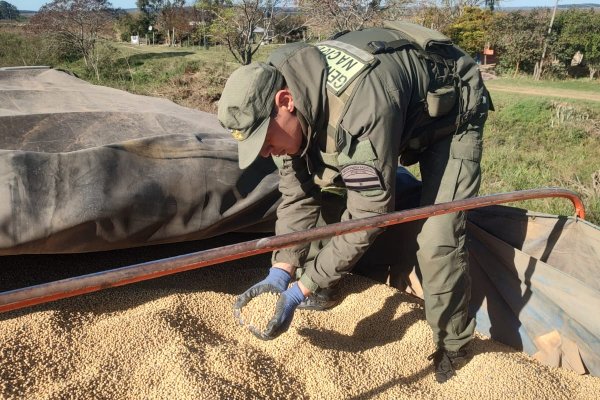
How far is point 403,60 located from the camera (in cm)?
181

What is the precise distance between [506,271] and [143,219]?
1.54 meters

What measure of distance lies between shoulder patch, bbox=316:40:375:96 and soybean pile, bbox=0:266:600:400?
942 millimetres

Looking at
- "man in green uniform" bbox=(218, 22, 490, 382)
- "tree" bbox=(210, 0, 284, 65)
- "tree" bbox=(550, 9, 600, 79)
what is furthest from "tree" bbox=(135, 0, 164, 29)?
"man in green uniform" bbox=(218, 22, 490, 382)

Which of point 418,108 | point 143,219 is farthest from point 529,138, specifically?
point 143,219

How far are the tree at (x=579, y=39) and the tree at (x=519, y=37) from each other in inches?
22.1

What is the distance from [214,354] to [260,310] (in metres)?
0.22

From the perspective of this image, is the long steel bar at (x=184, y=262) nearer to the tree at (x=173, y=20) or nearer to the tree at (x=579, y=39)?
the tree at (x=579, y=39)

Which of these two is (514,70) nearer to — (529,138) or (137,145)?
(529,138)

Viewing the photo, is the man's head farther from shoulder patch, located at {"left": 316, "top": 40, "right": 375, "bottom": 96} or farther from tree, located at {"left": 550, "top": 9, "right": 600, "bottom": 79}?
tree, located at {"left": 550, "top": 9, "right": 600, "bottom": 79}

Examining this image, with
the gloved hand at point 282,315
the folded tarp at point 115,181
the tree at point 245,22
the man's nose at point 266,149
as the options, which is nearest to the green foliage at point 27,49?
the tree at point 245,22

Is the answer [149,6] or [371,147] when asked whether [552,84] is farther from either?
[149,6]

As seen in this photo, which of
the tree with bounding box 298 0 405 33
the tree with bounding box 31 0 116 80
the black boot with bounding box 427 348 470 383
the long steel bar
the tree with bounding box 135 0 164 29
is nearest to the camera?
the long steel bar

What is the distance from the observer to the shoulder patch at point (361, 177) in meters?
1.58

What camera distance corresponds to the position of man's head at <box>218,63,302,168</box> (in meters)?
1.54
